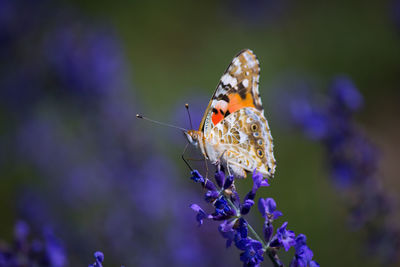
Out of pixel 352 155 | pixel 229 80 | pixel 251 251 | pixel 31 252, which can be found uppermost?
pixel 352 155

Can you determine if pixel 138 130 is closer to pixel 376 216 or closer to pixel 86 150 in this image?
pixel 86 150

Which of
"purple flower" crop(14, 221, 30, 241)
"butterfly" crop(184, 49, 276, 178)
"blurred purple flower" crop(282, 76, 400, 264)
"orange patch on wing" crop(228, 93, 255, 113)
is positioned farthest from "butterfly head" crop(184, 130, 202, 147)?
"blurred purple flower" crop(282, 76, 400, 264)

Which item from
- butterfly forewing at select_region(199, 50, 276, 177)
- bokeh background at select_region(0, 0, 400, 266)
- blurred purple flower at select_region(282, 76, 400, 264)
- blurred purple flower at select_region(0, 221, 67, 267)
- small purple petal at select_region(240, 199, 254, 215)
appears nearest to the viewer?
small purple petal at select_region(240, 199, 254, 215)

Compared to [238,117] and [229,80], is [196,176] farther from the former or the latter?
[229,80]

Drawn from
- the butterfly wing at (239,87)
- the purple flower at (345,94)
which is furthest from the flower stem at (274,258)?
the purple flower at (345,94)

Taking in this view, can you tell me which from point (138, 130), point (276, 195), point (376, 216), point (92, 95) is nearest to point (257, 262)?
point (376, 216)

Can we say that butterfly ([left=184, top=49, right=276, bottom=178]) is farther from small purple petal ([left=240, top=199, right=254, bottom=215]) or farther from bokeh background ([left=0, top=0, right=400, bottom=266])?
bokeh background ([left=0, top=0, right=400, bottom=266])

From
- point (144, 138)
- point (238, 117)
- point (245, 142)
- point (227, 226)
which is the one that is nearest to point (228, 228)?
point (227, 226)
